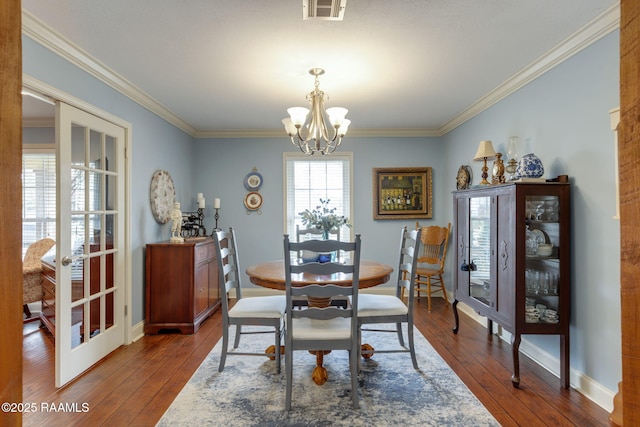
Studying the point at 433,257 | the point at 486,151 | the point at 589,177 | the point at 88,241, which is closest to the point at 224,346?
the point at 88,241

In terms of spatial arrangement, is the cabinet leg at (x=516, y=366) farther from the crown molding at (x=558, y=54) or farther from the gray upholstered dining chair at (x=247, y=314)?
the crown molding at (x=558, y=54)

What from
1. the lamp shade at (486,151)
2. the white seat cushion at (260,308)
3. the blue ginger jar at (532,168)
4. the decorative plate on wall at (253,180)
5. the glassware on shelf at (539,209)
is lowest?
the white seat cushion at (260,308)

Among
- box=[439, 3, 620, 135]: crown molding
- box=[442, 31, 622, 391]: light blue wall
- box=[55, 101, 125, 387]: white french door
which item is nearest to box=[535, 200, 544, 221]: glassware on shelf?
box=[442, 31, 622, 391]: light blue wall

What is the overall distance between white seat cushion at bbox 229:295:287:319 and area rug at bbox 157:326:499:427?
0.47 m

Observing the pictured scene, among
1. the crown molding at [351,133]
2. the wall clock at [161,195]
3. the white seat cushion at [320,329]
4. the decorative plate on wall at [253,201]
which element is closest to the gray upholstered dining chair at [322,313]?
the white seat cushion at [320,329]

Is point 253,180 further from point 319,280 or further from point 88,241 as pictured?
point 319,280

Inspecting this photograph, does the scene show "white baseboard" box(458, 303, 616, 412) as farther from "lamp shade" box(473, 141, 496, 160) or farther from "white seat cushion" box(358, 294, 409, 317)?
"lamp shade" box(473, 141, 496, 160)

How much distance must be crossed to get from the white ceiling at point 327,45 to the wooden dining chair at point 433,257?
5.78ft

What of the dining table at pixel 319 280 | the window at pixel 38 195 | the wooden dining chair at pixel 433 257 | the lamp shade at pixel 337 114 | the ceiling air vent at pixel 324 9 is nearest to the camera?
the ceiling air vent at pixel 324 9

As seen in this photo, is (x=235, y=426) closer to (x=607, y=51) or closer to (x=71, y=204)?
(x=71, y=204)

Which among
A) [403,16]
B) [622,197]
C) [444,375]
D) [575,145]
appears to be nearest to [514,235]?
[575,145]

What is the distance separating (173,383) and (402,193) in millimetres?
3769

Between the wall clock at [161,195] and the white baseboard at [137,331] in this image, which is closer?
the white baseboard at [137,331]

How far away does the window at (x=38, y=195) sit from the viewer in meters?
4.25
